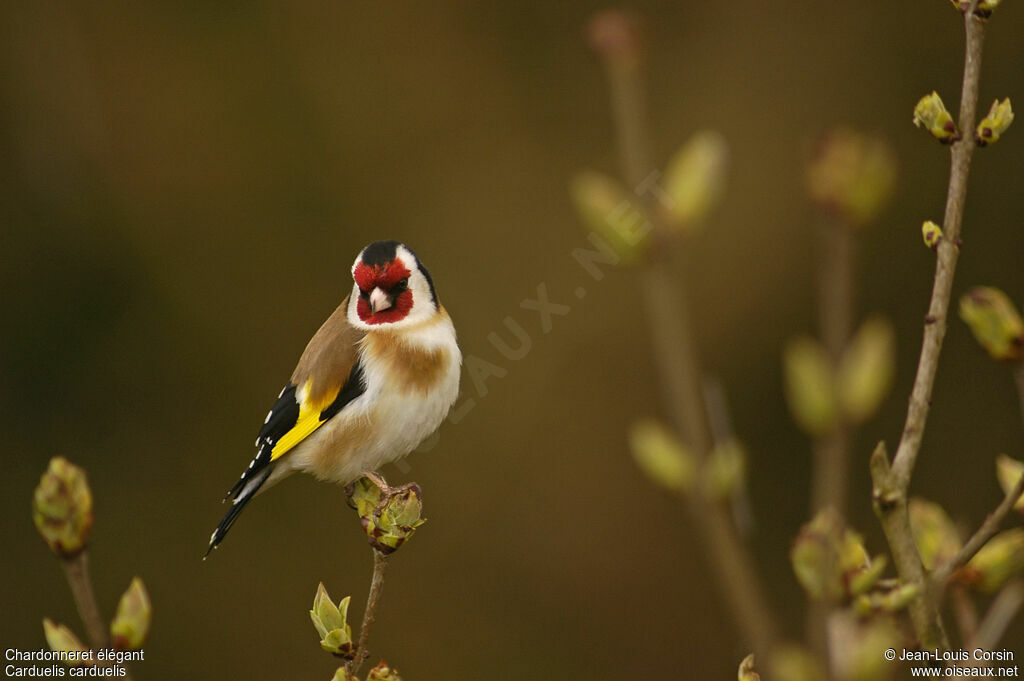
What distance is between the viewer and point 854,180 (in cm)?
55

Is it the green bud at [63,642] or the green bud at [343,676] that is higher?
the green bud at [63,642]

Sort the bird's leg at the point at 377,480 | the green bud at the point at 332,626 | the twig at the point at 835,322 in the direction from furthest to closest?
the bird's leg at the point at 377,480
the green bud at the point at 332,626
the twig at the point at 835,322

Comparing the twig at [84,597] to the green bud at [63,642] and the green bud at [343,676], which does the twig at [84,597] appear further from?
the green bud at [343,676]

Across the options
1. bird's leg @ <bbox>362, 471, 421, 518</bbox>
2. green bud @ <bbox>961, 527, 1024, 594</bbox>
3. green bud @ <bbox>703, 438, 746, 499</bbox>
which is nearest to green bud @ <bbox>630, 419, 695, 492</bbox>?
green bud @ <bbox>703, 438, 746, 499</bbox>

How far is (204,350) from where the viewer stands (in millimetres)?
4520

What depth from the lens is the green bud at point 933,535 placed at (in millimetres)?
1086

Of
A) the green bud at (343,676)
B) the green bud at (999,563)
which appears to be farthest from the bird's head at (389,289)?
the green bud at (999,563)

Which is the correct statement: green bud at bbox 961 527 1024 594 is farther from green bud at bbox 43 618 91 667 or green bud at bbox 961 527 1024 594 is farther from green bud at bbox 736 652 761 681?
green bud at bbox 43 618 91 667

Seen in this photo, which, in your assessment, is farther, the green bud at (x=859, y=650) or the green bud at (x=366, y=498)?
the green bud at (x=366, y=498)

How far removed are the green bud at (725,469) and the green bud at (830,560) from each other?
0.17ft

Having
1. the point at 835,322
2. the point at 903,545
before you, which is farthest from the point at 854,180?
the point at 903,545

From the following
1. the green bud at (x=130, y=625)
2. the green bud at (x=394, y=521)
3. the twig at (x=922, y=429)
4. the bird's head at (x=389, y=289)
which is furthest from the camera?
the bird's head at (x=389, y=289)

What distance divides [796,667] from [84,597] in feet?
1.56

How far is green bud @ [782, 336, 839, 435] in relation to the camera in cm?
58
